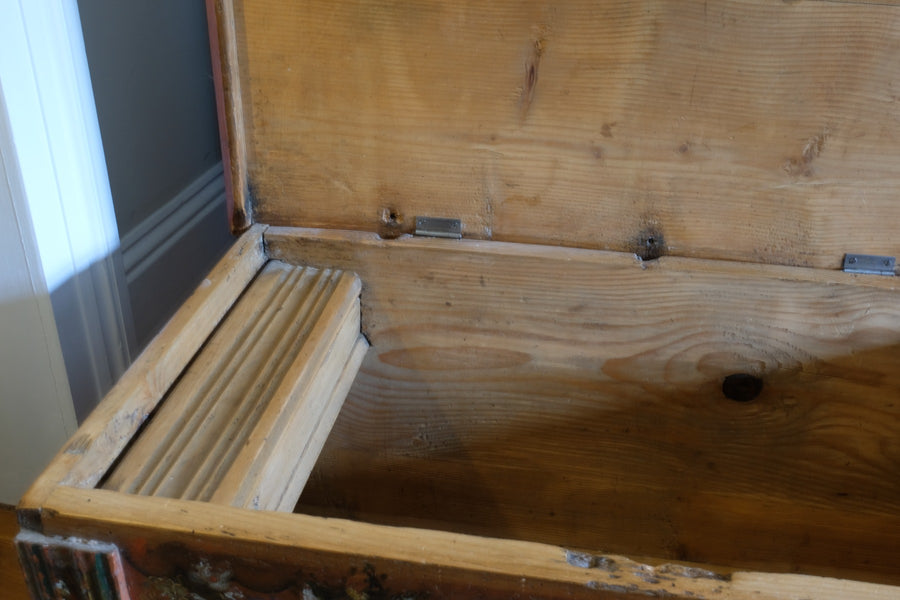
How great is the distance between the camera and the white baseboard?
112 cm

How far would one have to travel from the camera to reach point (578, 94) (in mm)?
792

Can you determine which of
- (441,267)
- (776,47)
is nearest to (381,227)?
(441,267)

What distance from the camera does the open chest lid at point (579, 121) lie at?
2.48 ft

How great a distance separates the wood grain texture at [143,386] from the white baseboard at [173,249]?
0.35 m

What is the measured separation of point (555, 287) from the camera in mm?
871

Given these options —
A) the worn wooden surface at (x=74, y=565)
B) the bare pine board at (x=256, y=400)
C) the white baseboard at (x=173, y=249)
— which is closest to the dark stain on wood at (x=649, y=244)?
the bare pine board at (x=256, y=400)

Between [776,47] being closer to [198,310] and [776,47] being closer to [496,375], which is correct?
[496,375]

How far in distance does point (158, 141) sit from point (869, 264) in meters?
0.99

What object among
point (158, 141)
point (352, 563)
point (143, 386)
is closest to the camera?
point (352, 563)

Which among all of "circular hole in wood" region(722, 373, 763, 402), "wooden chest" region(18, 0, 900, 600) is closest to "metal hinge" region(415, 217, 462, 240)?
"wooden chest" region(18, 0, 900, 600)

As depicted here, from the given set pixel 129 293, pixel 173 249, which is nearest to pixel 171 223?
pixel 173 249

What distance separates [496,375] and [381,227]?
0.23 metres

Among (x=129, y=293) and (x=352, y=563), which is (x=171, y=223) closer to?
(x=129, y=293)

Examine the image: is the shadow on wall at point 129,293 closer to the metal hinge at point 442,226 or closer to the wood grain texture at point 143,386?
the wood grain texture at point 143,386
